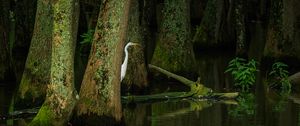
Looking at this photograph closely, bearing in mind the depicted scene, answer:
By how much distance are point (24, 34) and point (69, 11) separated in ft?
51.0

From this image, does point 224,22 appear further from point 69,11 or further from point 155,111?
point 69,11

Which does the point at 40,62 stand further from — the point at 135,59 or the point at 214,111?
the point at 214,111

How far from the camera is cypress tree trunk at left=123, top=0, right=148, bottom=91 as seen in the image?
2002 cm

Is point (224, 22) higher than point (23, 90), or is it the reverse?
point (224, 22)

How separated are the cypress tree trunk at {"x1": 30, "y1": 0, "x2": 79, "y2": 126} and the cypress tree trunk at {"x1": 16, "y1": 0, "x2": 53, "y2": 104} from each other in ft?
9.87

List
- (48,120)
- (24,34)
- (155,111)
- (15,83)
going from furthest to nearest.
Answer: (24,34) < (15,83) < (155,111) < (48,120)

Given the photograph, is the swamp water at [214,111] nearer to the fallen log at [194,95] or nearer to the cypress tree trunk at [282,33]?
the fallen log at [194,95]

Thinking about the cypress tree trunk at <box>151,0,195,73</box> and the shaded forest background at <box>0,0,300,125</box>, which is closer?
the shaded forest background at <box>0,0,300,125</box>

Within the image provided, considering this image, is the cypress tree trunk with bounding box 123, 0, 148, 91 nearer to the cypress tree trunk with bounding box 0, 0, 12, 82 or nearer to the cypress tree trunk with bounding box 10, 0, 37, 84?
the cypress tree trunk with bounding box 0, 0, 12, 82

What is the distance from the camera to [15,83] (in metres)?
22.1

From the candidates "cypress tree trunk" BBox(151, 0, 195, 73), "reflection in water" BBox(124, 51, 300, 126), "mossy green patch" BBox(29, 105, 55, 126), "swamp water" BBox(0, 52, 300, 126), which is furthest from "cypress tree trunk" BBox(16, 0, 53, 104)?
"cypress tree trunk" BBox(151, 0, 195, 73)

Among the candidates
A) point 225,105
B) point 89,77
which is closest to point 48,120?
point 89,77

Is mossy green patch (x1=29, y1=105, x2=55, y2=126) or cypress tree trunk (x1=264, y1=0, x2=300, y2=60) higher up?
cypress tree trunk (x1=264, y1=0, x2=300, y2=60)

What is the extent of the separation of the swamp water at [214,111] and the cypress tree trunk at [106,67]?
49 centimetres
